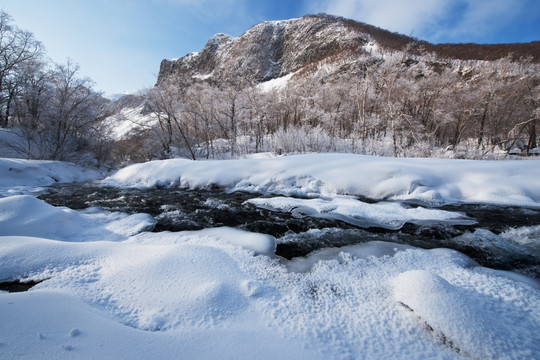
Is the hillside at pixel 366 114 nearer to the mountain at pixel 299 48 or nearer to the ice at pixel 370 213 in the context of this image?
the ice at pixel 370 213

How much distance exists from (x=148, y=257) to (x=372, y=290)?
2011mm

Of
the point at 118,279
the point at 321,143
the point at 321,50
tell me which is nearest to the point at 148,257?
the point at 118,279

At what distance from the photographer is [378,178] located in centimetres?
520

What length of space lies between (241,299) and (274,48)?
76.2 m

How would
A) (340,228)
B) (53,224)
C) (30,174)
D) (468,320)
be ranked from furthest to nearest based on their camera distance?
(30,174), (340,228), (53,224), (468,320)

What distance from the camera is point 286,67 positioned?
60094 mm

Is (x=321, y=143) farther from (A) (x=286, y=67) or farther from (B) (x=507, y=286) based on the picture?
(A) (x=286, y=67)

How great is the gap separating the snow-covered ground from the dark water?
0.26 m

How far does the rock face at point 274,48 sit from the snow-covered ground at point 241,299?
52.8 metres

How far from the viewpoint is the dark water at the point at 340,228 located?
237 cm

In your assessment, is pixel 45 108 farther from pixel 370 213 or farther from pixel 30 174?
pixel 370 213

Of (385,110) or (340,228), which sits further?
(385,110)

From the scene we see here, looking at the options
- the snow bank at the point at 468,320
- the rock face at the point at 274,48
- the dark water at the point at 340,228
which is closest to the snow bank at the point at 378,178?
the dark water at the point at 340,228

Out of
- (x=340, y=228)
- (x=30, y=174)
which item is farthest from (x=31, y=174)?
(x=340, y=228)
